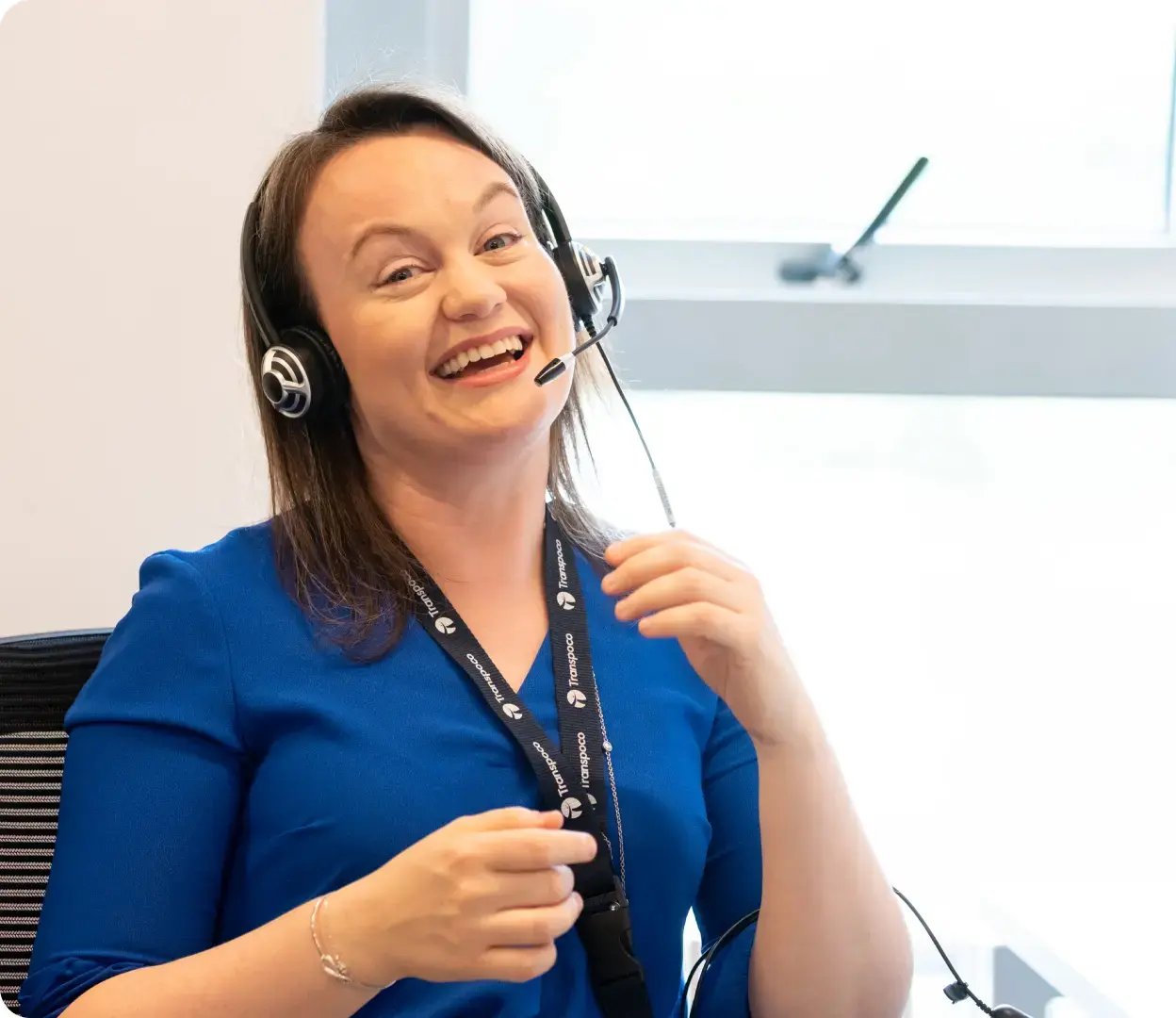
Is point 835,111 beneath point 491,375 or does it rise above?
above

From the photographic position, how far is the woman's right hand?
35.0 inches

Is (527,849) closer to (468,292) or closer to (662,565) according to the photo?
(662,565)

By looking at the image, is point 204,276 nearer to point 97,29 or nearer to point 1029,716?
point 97,29

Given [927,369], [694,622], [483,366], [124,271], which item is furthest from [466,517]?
[927,369]

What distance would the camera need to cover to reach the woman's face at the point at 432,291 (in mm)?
1170

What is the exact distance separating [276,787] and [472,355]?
1.39 feet

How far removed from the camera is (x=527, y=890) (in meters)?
0.90

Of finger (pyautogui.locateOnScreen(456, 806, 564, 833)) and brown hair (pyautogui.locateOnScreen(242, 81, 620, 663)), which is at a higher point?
brown hair (pyautogui.locateOnScreen(242, 81, 620, 663))

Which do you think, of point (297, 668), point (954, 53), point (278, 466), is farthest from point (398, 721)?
point (954, 53)

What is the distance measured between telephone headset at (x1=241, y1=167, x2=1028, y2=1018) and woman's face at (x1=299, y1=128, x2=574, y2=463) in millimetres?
24

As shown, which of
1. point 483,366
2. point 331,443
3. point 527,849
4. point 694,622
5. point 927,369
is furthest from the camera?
point 927,369

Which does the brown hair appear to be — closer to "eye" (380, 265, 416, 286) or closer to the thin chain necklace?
"eye" (380, 265, 416, 286)

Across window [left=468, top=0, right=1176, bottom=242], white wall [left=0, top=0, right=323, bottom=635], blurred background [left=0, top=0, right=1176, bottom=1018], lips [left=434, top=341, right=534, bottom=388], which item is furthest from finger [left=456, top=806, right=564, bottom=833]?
window [left=468, top=0, right=1176, bottom=242]

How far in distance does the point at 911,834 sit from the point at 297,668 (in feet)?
3.71
